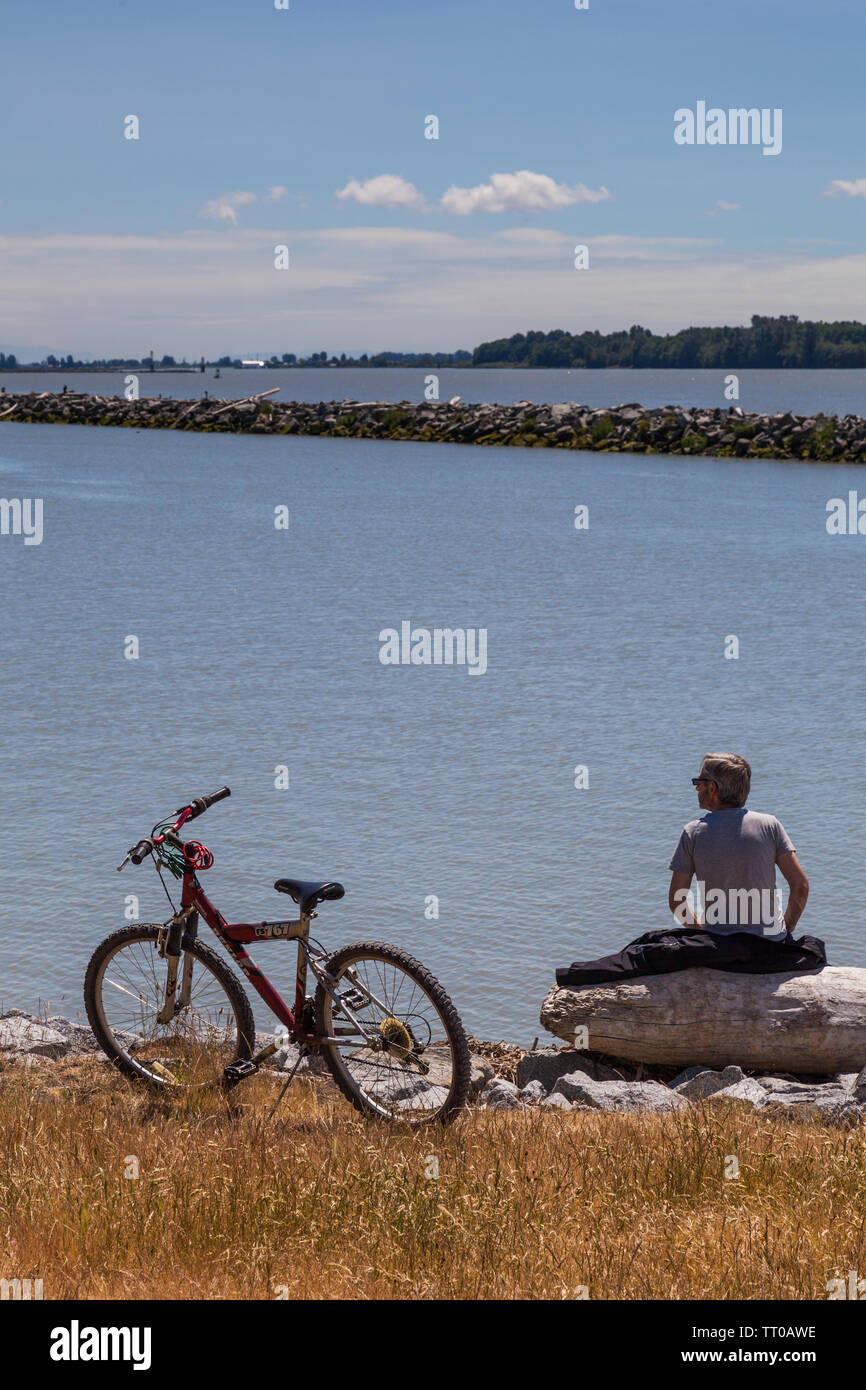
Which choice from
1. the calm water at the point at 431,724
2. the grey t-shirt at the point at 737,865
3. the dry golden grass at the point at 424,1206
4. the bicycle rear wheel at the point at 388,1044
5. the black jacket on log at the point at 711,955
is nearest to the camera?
the dry golden grass at the point at 424,1206

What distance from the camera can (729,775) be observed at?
27.6ft

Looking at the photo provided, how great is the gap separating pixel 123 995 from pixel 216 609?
18.9m

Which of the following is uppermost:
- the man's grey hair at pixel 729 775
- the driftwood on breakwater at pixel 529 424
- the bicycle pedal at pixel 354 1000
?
the driftwood on breakwater at pixel 529 424

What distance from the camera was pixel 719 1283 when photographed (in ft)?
16.1

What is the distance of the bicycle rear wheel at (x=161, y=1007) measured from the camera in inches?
290

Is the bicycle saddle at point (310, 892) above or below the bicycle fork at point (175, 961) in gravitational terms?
above

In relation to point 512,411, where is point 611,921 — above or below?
below

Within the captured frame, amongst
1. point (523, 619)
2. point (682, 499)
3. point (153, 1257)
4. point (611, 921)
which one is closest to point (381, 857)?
point (611, 921)

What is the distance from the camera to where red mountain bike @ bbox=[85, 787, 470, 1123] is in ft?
22.4

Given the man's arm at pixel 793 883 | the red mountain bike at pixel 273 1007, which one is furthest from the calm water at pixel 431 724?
the red mountain bike at pixel 273 1007

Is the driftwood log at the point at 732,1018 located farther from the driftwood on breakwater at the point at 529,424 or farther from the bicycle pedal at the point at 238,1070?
the driftwood on breakwater at the point at 529,424

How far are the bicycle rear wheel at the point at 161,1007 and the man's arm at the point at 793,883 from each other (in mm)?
3115

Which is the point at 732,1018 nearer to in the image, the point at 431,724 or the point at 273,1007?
the point at 273,1007
